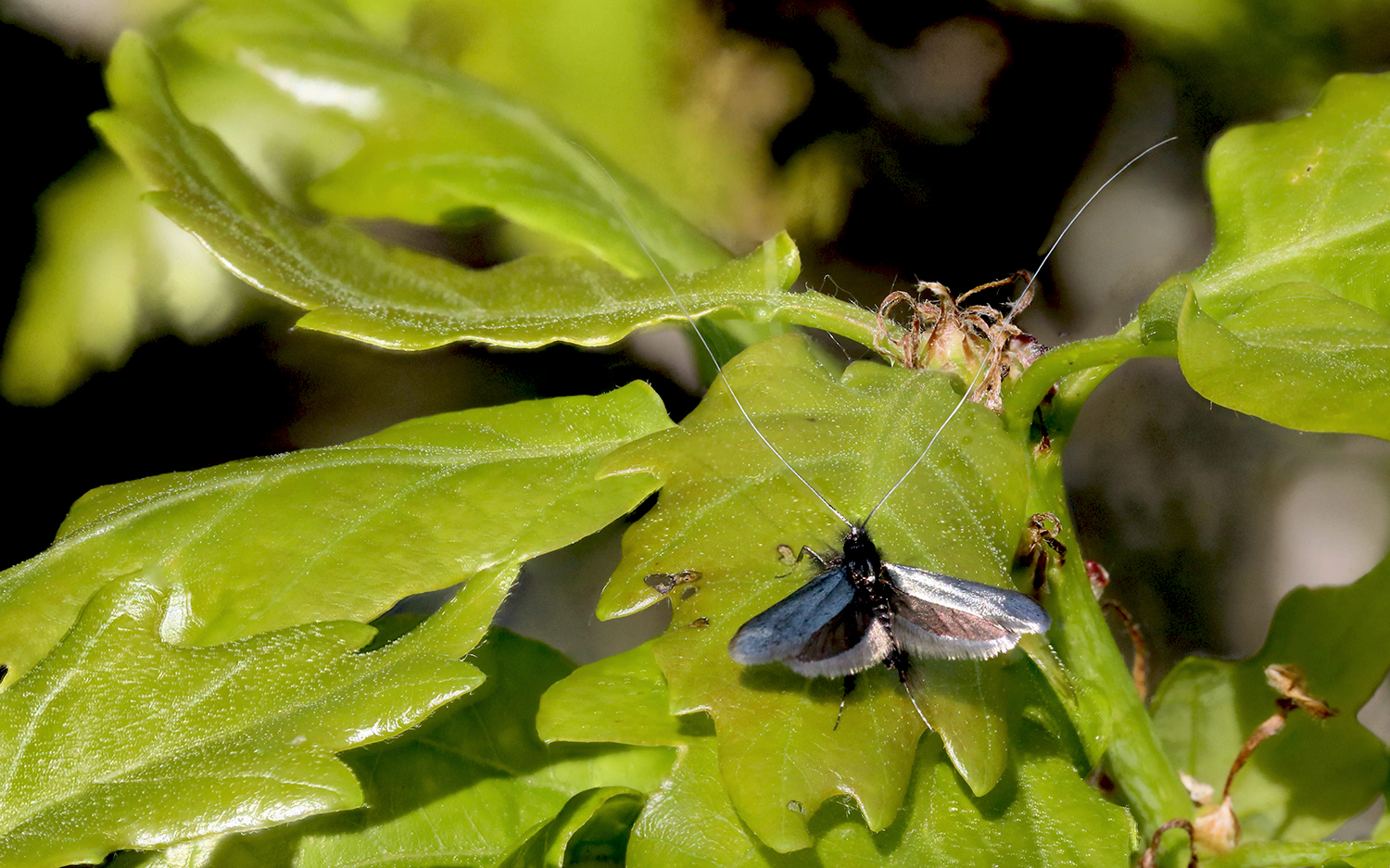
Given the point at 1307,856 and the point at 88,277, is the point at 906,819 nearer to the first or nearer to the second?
the point at 1307,856

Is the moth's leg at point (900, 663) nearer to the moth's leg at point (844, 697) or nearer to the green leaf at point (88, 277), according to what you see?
the moth's leg at point (844, 697)

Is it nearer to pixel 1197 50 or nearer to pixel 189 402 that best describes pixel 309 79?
pixel 189 402

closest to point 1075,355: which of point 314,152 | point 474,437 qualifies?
point 474,437

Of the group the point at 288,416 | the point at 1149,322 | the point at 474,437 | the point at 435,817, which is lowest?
the point at 288,416

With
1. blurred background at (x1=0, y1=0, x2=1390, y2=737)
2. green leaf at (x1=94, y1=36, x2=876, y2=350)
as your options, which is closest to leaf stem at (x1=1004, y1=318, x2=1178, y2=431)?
green leaf at (x1=94, y1=36, x2=876, y2=350)

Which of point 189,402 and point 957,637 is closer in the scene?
point 957,637

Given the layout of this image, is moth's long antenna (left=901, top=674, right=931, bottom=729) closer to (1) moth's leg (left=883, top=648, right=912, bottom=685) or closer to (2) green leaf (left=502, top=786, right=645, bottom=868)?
(1) moth's leg (left=883, top=648, right=912, bottom=685)
